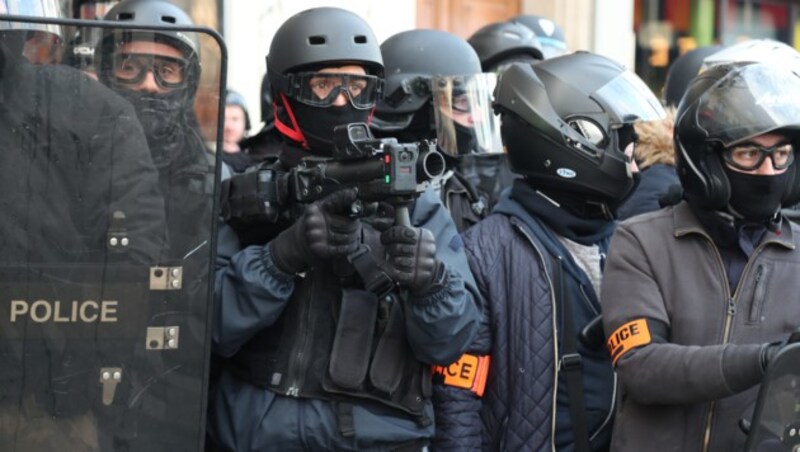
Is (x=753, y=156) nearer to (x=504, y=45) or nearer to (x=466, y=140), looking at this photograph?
(x=466, y=140)

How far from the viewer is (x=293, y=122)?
3.93 meters

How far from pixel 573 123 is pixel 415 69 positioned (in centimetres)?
128

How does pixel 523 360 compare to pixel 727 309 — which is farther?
pixel 523 360

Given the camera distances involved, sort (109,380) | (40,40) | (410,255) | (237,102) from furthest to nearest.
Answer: (237,102), (410,255), (109,380), (40,40)

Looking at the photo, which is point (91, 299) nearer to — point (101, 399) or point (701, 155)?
point (101, 399)

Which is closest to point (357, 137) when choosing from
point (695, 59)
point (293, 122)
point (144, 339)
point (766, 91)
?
point (293, 122)

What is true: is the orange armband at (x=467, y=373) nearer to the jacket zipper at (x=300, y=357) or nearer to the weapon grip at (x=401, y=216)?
the jacket zipper at (x=300, y=357)

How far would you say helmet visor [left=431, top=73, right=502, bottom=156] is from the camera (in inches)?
194

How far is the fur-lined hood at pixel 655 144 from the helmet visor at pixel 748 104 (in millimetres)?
1215

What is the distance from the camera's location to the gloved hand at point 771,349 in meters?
3.26

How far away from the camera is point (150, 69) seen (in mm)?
3156

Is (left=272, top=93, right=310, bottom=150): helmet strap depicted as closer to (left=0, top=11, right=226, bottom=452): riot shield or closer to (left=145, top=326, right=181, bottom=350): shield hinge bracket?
(left=0, top=11, right=226, bottom=452): riot shield

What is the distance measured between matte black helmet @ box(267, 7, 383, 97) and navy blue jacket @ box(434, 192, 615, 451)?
25.2 inches

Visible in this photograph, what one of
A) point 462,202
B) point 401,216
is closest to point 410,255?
point 401,216
